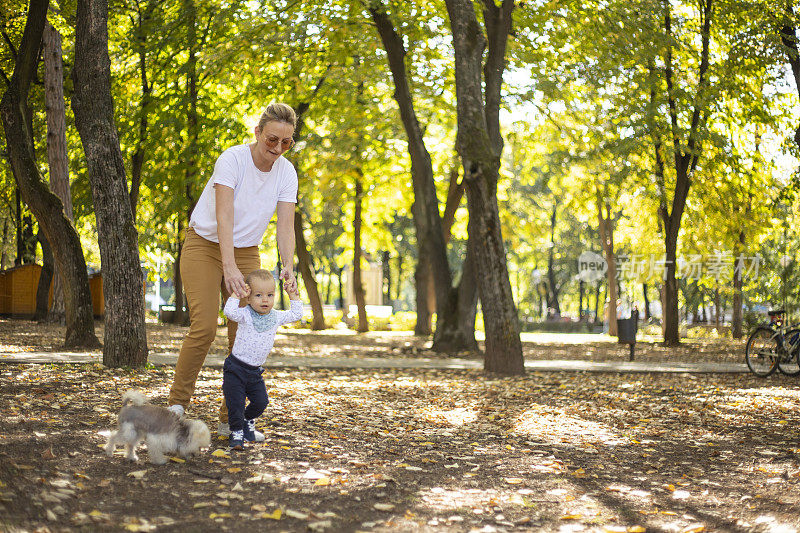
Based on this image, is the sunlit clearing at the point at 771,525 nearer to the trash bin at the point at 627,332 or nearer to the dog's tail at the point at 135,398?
the dog's tail at the point at 135,398

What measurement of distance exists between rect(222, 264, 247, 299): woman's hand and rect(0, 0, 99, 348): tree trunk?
7.10 metres

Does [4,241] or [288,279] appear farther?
[4,241]

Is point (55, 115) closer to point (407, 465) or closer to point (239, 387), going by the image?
point (239, 387)

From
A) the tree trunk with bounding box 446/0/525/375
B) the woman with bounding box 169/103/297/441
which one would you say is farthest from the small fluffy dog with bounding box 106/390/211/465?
the tree trunk with bounding box 446/0/525/375

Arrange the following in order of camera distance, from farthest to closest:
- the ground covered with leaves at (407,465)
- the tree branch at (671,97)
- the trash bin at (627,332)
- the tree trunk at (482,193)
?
1. the tree branch at (671,97)
2. the trash bin at (627,332)
3. the tree trunk at (482,193)
4. the ground covered with leaves at (407,465)

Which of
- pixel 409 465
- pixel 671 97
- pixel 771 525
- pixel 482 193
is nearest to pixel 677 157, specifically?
pixel 671 97

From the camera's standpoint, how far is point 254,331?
5.04 m

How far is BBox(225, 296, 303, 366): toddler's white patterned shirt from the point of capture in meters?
5.02

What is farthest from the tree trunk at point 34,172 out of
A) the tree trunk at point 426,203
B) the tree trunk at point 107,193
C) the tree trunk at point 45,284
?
the tree trunk at point 45,284

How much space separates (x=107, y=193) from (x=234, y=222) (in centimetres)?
473

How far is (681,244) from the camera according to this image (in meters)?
28.5

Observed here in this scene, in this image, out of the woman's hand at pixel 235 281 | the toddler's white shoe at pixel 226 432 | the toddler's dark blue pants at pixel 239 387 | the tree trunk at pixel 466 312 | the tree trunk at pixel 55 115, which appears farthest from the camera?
the tree trunk at pixel 55 115

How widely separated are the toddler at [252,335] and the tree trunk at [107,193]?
15.5 ft

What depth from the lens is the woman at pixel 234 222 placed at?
518cm
